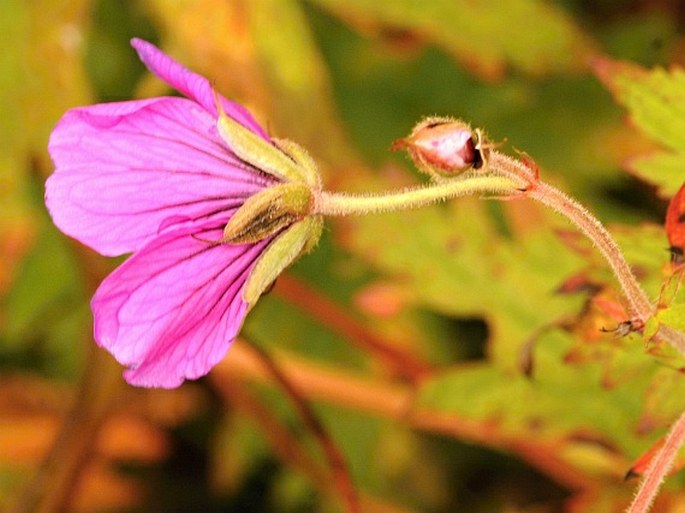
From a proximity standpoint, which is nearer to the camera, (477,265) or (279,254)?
(279,254)

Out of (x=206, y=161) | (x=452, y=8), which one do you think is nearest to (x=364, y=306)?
(x=452, y=8)

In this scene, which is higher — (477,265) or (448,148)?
(477,265)

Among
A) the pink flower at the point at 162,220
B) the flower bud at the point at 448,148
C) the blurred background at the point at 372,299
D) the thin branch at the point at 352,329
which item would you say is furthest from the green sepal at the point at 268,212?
the thin branch at the point at 352,329

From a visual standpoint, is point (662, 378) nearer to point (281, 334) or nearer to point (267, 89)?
point (267, 89)

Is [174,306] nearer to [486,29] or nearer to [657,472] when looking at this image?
[657,472]

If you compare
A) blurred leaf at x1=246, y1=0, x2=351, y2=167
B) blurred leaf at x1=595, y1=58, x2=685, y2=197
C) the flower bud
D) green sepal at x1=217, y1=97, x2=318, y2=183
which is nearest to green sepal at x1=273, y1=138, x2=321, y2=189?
green sepal at x1=217, y1=97, x2=318, y2=183

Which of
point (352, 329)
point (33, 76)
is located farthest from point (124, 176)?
point (352, 329)
